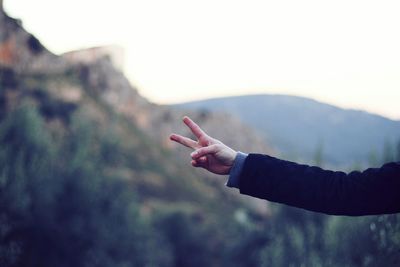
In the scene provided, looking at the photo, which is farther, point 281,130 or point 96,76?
point 281,130

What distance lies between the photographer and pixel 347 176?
181cm

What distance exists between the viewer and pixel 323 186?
70.8 inches

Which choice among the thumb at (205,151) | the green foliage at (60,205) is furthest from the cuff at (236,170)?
the green foliage at (60,205)

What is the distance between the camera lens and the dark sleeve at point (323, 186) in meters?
1.73

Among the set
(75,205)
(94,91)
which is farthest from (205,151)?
(94,91)

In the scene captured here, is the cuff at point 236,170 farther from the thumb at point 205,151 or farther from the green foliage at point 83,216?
the green foliage at point 83,216

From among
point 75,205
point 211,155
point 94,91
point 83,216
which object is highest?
point 211,155

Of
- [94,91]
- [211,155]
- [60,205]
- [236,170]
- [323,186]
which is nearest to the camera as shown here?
[323,186]

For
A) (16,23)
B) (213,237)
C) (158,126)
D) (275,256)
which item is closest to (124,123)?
(158,126)

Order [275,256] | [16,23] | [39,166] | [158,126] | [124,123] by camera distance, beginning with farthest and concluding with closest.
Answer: [158,126]
[124,123]
[16,23]
[39,166]
[275,256]

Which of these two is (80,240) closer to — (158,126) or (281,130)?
(158,126)

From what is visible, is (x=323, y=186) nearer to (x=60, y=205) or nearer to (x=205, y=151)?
(x=205, y=151)

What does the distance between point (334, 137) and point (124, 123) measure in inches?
4908

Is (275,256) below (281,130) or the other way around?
the other way around
